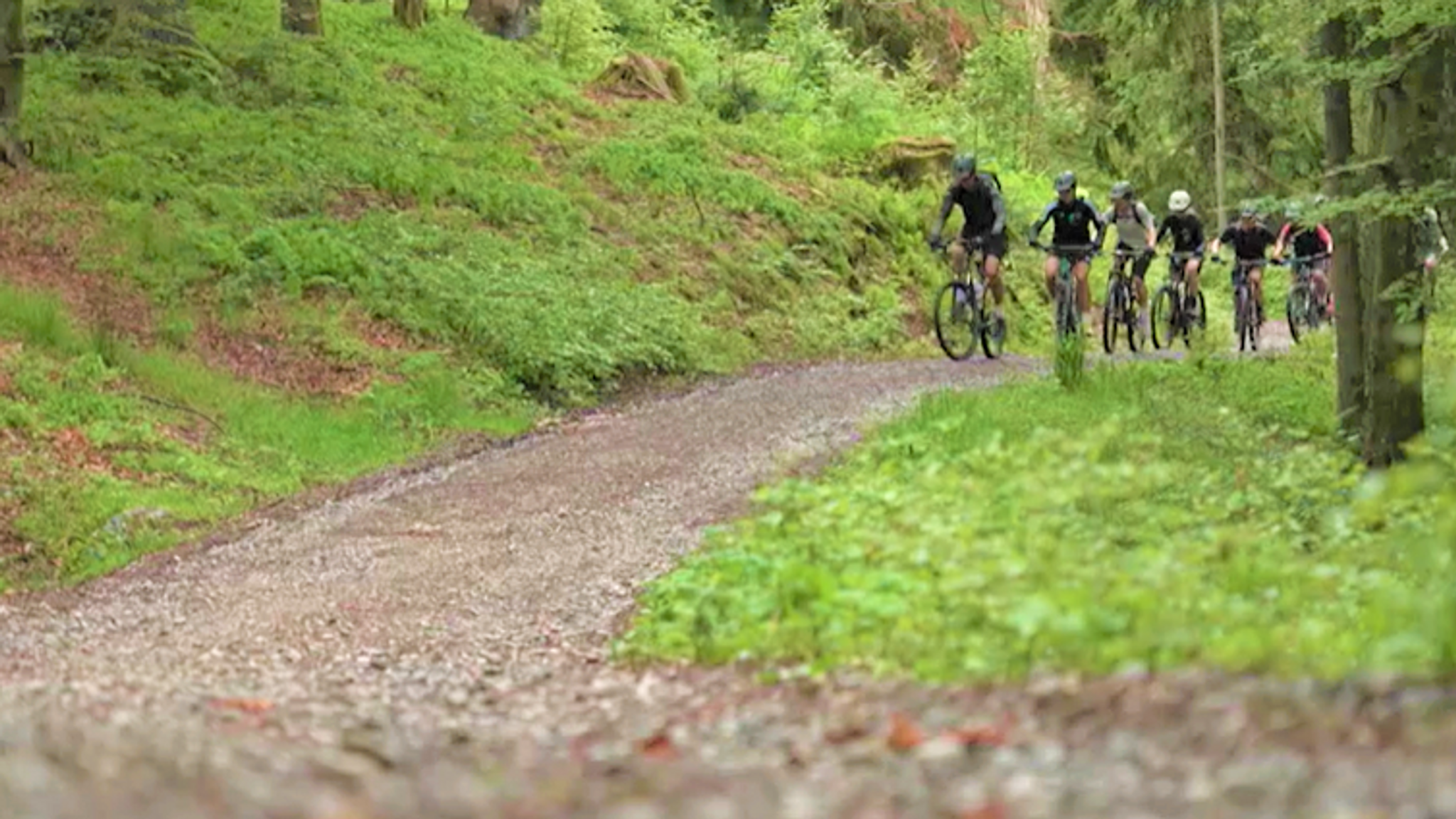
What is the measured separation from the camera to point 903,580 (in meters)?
6.72

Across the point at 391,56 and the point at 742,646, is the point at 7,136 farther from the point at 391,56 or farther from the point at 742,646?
the point at 742,646

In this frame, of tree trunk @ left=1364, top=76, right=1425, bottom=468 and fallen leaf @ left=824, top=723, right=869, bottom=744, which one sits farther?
tree trunk @ left=1364, top=76, right=1425, bottom=468

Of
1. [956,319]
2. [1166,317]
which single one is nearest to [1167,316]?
[1166,317]

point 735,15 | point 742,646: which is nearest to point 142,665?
point 742,646

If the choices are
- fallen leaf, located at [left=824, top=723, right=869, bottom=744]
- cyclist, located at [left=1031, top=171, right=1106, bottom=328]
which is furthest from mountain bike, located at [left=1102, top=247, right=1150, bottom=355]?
fallen leaf, located at [left=824, top=723, right=869, bottom=744]

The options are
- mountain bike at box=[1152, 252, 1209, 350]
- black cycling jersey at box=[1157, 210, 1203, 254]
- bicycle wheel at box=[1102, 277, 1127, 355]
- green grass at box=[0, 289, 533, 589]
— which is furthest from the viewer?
mountain bike at box=[1152, 252, 1209, 350]

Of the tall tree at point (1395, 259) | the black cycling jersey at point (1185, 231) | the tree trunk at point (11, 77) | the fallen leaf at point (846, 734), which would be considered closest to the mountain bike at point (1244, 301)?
the black cycling jersey at point (1185, 231)

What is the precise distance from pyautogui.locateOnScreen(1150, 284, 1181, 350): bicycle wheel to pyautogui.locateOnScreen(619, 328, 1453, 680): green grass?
38.9ft

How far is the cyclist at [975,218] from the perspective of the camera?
18.2m

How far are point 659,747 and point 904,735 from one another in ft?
2.48

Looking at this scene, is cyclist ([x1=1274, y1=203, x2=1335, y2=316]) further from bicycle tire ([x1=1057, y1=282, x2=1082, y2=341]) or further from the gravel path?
the gravel path

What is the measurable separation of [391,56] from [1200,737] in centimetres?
2479

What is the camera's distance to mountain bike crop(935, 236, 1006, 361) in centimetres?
1900

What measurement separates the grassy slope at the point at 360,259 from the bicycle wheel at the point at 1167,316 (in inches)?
130
